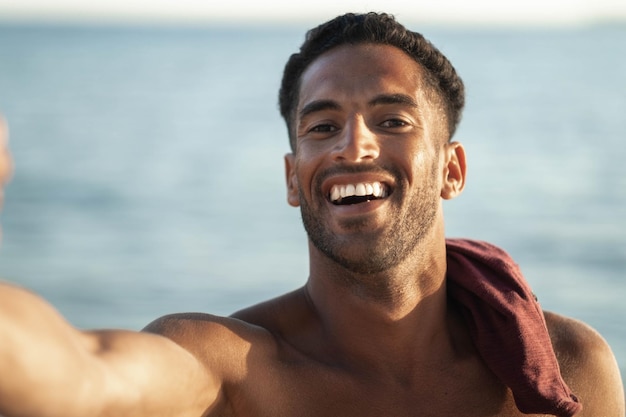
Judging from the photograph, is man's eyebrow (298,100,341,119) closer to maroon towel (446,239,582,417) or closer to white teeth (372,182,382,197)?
white teeth (372,182,382,197)

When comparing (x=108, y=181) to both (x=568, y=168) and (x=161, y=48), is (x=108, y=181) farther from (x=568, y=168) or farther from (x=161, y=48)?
(x=161, y=48)

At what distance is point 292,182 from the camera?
3.58m

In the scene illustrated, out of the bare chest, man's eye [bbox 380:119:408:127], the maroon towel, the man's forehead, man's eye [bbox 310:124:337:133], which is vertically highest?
the man's forehead

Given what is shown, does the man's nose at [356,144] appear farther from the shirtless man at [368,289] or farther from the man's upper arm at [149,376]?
the man's upper arm at [149,376]

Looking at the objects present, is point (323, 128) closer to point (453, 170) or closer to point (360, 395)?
point (453, 170)

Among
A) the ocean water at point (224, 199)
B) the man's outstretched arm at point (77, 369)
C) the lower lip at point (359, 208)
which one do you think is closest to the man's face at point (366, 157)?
the lower lip at point (359, 208)

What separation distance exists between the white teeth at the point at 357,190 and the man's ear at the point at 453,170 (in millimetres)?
399

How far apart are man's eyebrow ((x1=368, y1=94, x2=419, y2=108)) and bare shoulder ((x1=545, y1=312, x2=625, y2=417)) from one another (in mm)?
855

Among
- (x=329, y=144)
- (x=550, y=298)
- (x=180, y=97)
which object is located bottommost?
(x=550, y=298)

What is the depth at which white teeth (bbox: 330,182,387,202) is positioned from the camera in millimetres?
3213

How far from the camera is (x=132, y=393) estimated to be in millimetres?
2373

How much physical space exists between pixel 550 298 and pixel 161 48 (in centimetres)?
5335

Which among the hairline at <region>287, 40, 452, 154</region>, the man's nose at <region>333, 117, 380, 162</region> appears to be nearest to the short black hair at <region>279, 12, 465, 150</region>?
the hairline at <region>287, 40, 452, 154</region>

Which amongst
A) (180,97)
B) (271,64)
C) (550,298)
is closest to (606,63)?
(271,64)
